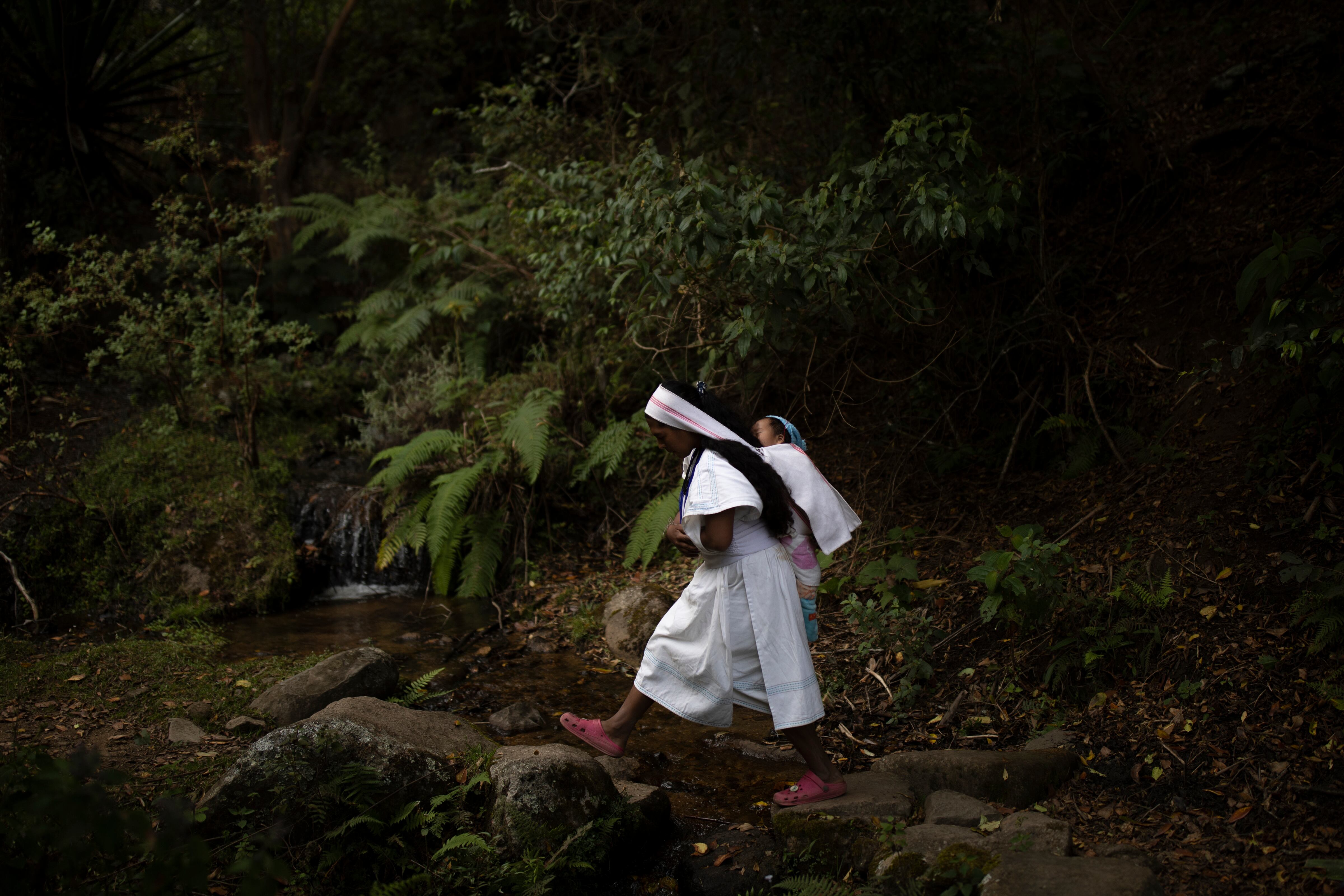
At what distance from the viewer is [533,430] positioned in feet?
23.8

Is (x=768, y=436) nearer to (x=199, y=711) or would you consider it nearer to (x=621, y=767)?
(x=621, y=767)

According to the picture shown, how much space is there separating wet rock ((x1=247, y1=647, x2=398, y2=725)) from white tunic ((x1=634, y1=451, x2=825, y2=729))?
5.67 ft

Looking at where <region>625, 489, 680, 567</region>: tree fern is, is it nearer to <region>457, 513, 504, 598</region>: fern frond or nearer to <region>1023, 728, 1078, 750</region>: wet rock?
<region>457, 513, 504, 598</region>: fern frond

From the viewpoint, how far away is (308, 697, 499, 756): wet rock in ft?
12.3

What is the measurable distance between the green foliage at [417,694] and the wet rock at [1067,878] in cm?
317

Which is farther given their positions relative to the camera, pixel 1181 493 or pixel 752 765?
pixel 1181 493

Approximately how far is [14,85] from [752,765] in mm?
10979

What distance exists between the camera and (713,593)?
3607mm

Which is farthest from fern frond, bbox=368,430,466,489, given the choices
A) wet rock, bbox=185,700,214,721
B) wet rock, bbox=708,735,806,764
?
wet rock, bbox=708,735,806,764

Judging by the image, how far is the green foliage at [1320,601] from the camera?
354 cm

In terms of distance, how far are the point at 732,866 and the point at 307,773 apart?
1687 millimetres

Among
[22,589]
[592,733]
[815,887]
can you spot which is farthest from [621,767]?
[22,589]

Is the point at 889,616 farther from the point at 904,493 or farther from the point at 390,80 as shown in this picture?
Result: the point at 390,80

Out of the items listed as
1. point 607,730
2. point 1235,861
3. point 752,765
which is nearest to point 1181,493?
point 1235,861
